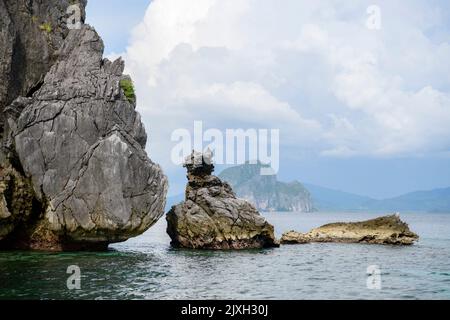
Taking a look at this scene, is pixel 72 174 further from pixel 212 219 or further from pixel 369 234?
pixel 369 234

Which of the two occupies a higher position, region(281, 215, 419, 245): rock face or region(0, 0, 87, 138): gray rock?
region(0, 0, 87, 138): gray rock

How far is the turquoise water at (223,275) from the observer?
1282 inches

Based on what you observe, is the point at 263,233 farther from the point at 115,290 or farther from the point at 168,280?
the point at 115,290

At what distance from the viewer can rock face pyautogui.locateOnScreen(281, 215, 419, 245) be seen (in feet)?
235

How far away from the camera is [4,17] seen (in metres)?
53.1

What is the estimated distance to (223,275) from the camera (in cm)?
4003

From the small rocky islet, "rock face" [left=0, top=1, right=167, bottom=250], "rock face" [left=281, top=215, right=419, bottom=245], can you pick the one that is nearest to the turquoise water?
"rock face" [left=0, top=1, right=167, bottom=250]

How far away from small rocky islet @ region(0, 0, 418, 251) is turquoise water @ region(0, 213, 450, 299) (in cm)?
354

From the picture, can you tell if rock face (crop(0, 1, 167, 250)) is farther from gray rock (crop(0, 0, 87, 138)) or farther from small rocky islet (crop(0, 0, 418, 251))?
gray rock (crop(0, 0, 87, 138))
